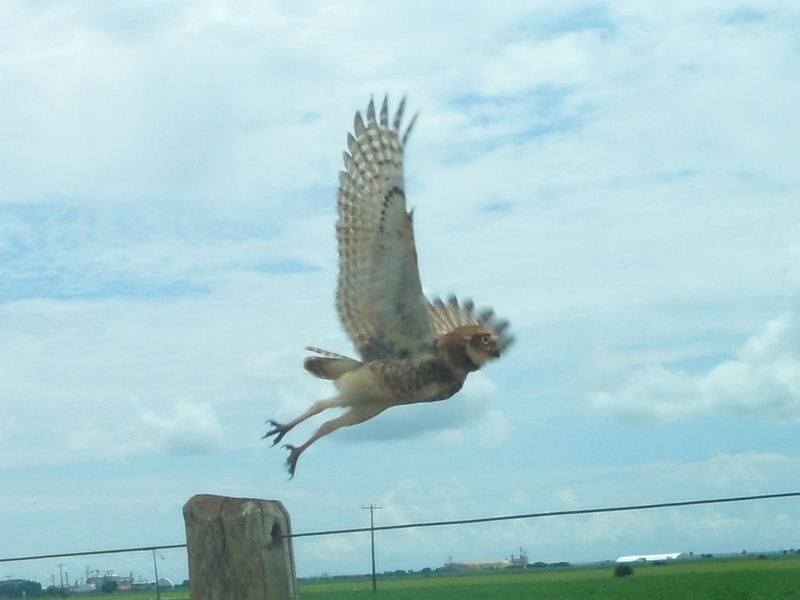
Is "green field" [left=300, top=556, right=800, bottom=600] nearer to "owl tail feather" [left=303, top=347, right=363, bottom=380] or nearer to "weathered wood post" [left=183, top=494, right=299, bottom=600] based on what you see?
"weathered wood post" [left=183, top=494, right=299, bottom=600]

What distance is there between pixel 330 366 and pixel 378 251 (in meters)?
0.86

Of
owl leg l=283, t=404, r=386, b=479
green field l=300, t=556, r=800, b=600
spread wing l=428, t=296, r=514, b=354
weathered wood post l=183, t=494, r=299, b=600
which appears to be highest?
spread wing l=428, t=296, r=514, b=354

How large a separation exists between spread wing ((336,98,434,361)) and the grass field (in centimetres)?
215

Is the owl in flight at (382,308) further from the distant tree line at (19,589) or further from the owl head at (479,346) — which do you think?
the distant tree line at (19,589)

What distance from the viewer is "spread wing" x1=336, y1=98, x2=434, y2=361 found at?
7.49 meters

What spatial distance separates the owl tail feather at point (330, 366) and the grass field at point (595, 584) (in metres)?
1.86

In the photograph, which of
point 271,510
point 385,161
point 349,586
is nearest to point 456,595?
point 349,586

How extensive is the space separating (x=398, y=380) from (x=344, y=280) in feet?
2.55

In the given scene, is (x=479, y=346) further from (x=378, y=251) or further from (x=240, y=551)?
(x=240, y=551)

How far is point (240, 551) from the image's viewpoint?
3594 mm

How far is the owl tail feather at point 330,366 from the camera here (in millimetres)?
7711

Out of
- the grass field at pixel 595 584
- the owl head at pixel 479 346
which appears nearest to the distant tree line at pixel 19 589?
the grass field at pixel 595 584

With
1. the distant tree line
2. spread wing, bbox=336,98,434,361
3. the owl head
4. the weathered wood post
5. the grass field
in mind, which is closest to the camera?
the weathered wood post

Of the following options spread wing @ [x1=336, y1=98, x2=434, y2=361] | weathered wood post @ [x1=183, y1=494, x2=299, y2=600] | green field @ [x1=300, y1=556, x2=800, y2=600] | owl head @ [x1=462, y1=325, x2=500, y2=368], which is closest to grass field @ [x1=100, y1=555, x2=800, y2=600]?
green field @ [x1=300, y1=556, x2=800, y2=600]
